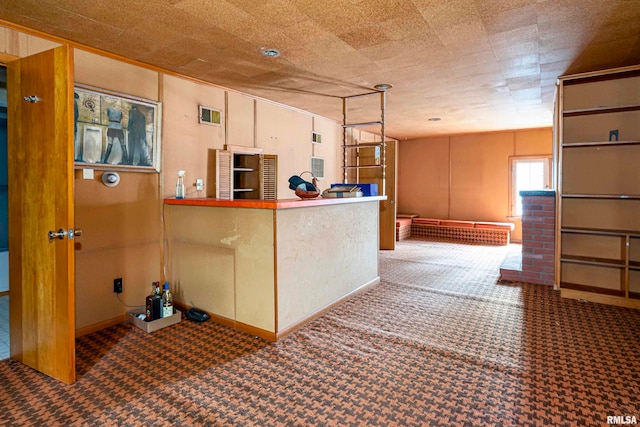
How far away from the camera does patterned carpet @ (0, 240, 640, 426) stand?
1.93m

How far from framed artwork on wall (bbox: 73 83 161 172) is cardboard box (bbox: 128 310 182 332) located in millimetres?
1350

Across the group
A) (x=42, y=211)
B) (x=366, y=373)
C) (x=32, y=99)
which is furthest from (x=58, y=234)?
(x=366, y=373)

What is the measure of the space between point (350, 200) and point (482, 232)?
5.21m

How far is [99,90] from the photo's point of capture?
303cm

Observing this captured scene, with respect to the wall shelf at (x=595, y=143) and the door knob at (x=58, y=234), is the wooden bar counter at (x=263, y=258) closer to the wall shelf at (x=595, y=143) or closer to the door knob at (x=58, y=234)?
the door knob at (x=58, y=234)

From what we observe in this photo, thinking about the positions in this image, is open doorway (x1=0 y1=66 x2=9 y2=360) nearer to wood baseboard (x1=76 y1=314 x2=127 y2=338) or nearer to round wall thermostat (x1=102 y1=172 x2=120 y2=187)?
wood baseboard (x1=76 y1=314 x2=127 y2=338)

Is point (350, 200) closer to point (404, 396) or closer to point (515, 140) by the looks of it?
point (404, 396)

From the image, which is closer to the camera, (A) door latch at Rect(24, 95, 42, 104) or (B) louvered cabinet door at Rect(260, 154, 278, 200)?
(A) door latch at Rect(24, 95, 42, 104)

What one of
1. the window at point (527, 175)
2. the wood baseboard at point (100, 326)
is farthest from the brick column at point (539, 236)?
the wood baseboard at point (100, 326)

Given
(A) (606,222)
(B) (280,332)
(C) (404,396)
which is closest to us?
(C) (404,396)

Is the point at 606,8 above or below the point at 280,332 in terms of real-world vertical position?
above

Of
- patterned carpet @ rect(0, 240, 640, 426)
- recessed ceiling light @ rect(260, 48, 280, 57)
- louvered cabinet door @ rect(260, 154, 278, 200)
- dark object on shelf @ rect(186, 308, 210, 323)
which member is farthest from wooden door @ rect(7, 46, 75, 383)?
louvered cabinet door @ rect(260, 154, 278, 200)

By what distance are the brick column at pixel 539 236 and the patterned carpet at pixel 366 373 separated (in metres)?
0.85

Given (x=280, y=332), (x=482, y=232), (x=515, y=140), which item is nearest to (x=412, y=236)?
(x=482, y=232)
